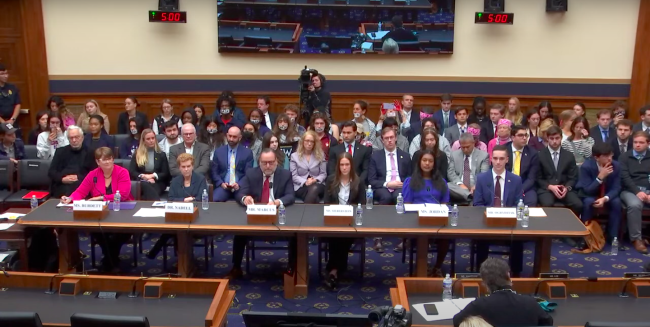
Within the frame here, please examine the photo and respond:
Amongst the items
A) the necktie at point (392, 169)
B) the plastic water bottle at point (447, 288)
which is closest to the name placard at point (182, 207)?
the plastic water bottle at point (447, 288)

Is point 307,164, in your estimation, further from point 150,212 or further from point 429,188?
point 150,212

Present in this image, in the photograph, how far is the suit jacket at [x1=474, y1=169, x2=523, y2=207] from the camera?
6.50 meters

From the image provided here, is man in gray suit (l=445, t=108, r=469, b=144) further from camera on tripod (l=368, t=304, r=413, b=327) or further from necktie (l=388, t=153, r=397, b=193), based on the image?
camera on tripod (l=368, t=304, r=413, b=327)

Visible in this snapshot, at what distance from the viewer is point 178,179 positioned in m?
6.64

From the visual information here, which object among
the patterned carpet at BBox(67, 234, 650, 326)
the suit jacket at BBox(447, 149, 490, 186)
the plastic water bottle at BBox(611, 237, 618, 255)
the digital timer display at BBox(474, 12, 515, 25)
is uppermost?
the digital timer display at BBox(474, 12, 515, 25)

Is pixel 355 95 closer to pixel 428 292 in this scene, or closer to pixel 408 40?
pixel 408 40

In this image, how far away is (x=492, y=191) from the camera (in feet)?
21.4

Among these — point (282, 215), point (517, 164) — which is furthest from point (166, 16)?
point (517, 164)

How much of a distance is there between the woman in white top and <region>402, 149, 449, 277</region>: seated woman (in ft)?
15.6

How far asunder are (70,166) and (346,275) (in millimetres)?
3320

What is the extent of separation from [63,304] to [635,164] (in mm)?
6160

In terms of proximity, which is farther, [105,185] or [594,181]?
[594,181]

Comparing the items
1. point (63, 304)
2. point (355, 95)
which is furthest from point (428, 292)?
point (355, 95)

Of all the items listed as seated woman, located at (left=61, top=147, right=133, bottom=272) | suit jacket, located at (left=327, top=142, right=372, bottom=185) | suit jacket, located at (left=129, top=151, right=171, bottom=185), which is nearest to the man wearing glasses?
suit jacket, located at (left=129, top=151, right=171, bottom=185)
